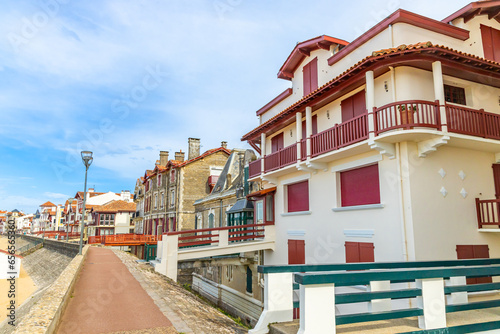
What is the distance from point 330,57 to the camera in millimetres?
13422

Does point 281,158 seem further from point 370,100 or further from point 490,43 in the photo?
point 490,43

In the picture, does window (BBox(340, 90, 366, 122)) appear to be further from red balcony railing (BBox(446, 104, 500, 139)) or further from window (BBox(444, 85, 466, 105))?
red balcony railing (BBox(446, 104, 500, 139))

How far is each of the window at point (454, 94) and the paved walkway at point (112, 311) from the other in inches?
418

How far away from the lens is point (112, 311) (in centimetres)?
739

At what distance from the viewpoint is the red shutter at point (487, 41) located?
456 inches

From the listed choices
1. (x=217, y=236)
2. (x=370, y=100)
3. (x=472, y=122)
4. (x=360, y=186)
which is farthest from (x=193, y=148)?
(x=472, y=122)

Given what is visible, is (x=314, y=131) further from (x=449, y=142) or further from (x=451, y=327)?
(x=451, y=327)

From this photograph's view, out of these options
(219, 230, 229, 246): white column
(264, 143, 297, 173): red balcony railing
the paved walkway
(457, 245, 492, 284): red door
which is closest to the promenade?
the paved walkway

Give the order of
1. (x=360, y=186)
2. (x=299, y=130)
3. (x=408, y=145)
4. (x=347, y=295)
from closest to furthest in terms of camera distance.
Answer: (x=347, y=295), (x=408, y=145), (x=360, y=186), (x=299, y=130)

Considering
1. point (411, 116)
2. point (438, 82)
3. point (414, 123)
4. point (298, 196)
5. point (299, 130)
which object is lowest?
point (298, 196)

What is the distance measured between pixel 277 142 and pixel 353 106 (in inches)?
232

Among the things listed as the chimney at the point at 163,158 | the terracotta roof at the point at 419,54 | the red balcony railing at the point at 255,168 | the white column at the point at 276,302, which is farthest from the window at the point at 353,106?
the chimney at the point at 163,158

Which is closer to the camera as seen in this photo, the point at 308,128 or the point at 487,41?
the point at 487,41

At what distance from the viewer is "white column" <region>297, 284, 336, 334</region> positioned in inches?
131
